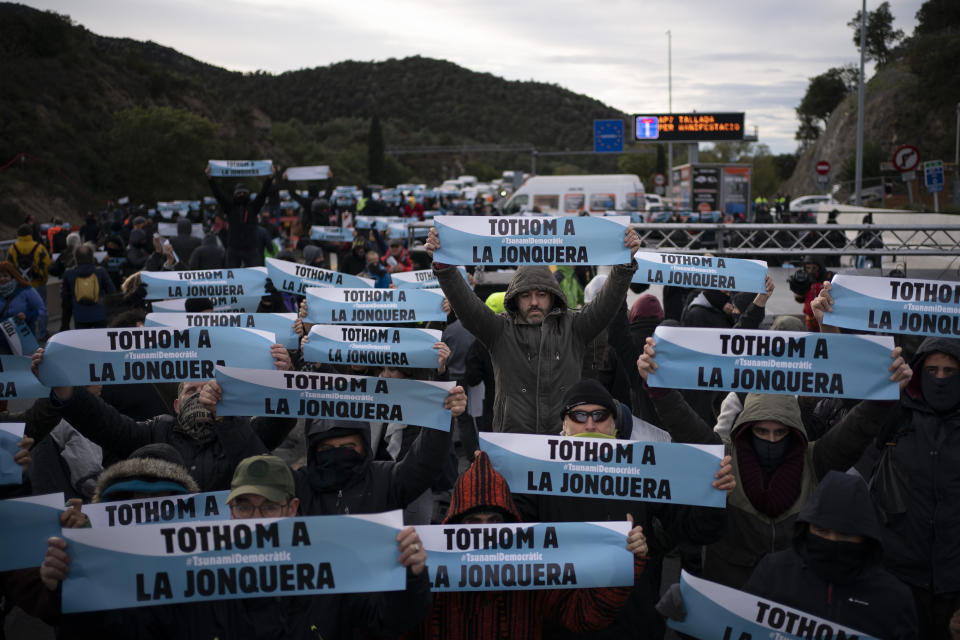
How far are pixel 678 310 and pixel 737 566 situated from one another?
591 cm

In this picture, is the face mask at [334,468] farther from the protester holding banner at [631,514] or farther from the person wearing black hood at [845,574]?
the person wearing black hood at [845,574]

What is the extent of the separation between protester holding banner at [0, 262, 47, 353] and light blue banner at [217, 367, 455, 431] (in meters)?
5.97

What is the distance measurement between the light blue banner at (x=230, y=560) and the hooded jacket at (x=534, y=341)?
1.89 m

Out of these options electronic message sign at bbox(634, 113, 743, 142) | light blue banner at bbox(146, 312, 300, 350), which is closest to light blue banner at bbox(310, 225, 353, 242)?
light blue banner at bbox(146, 312, 300, 350)

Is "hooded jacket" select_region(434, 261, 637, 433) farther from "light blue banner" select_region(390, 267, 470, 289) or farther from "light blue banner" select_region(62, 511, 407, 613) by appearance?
"light blue banner" select_region(390, 267, 470, 289)

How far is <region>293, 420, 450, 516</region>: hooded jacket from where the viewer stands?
378 centimetres

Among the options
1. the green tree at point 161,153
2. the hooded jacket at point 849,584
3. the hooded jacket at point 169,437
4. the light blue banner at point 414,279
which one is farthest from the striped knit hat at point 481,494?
the green tree at point 161,153

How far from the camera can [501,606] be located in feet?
11.1

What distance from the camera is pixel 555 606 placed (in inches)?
138

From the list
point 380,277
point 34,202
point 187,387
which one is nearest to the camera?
point 187,387

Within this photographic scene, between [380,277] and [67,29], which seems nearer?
[380,277]

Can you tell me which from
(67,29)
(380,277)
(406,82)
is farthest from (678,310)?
(406,82)

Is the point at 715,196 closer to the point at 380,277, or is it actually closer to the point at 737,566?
the point at 380,277

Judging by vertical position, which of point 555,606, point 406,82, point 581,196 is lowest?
point 555,606
